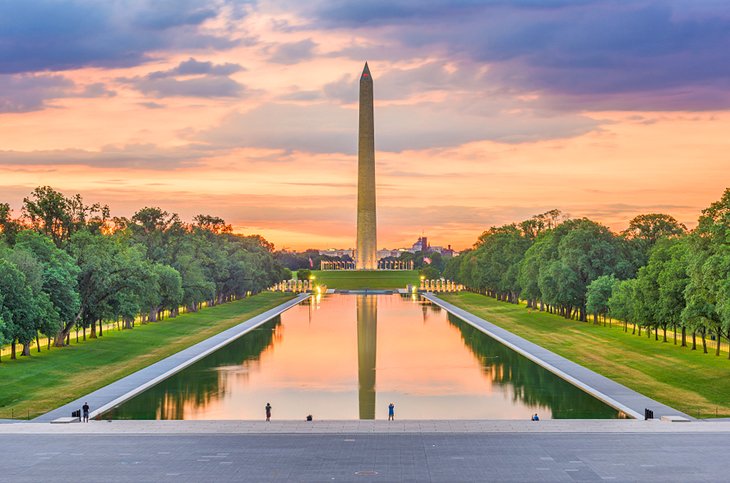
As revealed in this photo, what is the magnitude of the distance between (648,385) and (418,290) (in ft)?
401

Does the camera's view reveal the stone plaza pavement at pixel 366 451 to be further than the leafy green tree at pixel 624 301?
No

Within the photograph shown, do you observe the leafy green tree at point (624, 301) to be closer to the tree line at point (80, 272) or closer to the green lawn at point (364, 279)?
the tree line at point (80, 272)

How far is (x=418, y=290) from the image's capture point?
16712 cm

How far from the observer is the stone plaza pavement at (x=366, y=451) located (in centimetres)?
2675

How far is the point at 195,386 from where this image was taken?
1800 inches

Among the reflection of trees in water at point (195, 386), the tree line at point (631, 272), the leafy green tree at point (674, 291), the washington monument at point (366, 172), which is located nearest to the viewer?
the reflection of trees in water at point (195, 386)

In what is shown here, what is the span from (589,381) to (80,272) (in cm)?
3590

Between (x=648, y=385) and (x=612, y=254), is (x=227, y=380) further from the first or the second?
(x=612, y=254)

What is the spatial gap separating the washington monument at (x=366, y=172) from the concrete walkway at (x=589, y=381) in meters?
86.4

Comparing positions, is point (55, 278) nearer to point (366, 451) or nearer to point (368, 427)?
point (368, 427)

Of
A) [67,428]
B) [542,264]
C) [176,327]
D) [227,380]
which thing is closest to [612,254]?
[542,264]

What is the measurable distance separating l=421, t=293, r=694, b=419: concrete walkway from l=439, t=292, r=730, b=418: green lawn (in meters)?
0.80

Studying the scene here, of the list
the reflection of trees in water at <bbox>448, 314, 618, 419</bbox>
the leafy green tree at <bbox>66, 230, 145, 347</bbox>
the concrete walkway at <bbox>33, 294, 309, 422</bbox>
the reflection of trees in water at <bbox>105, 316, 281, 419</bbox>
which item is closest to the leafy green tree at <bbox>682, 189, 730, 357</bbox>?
the reflection of trees in water at <bbox>448, 314, 618, 419</bbox>

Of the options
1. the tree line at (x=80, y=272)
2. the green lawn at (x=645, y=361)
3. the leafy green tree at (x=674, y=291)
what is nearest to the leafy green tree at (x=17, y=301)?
the tree line at (x=80, y=272)
